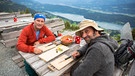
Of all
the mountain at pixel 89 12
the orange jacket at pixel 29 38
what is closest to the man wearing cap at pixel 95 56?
the orange jacket at pixel 29 38

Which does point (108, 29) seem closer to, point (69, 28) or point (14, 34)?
point (69, 28)

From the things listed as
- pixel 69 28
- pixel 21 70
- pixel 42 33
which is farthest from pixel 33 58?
pixel 69 28

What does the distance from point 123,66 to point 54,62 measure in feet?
4.27

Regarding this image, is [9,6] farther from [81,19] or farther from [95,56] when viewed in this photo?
[95,56]

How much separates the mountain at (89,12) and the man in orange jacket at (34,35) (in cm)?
615

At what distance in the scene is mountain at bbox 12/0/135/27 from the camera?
8.19 m

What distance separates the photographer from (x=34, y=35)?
3092 mm

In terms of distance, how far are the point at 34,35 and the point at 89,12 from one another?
6698 millimetres

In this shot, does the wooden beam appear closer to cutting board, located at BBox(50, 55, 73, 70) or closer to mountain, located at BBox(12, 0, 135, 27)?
cutting board, located at BBox(50, 55, 73, 70)

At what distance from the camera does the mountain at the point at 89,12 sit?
8.19 meters

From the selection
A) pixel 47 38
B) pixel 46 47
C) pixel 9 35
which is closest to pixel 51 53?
pixel 46 47

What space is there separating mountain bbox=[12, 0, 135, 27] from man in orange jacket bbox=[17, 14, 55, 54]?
6.15 m

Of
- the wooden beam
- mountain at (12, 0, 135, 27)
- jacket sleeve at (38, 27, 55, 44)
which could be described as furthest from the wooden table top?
mountain at (12, 0, 135, 27)

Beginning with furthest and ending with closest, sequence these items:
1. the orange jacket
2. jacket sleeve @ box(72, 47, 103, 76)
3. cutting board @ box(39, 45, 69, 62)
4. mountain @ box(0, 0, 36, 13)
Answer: mountain @ box(0, 0, 36, 13) → the orange jacket → cutting board @ box(39, 45, 69, 62) → jacket sleeve @ box(72, 47, 103, 76)
